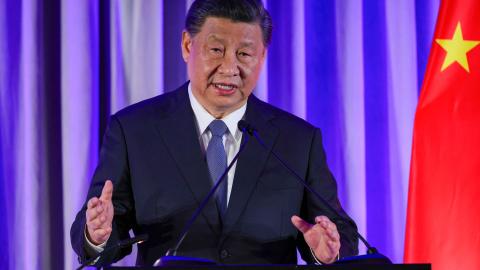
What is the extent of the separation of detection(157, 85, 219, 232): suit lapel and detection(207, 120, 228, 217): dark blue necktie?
0.03m

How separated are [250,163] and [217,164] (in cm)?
11

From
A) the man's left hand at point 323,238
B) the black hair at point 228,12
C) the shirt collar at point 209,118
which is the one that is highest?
the black hair at point 228,12

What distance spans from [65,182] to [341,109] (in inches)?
48.9

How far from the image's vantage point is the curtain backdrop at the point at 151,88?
8.72 feet

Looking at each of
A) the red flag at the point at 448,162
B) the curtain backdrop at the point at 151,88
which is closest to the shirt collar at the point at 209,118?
the curtain backdrop at the point at 151,88

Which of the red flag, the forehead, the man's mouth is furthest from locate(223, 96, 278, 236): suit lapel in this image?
the red flag

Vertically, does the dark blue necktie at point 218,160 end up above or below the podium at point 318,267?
above

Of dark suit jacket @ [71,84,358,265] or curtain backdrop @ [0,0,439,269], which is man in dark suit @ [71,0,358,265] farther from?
curtain backdrop @ [0,0,439,269]

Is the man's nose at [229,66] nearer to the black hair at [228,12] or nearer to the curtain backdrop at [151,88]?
the black hair at [228,12]

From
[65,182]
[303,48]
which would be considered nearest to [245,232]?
[65,182]

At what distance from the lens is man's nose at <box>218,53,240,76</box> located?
2133 mm

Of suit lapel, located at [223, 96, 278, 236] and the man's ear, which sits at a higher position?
the man's ear

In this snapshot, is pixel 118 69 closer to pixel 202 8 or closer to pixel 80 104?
pixel 80 104

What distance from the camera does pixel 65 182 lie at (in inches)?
106
